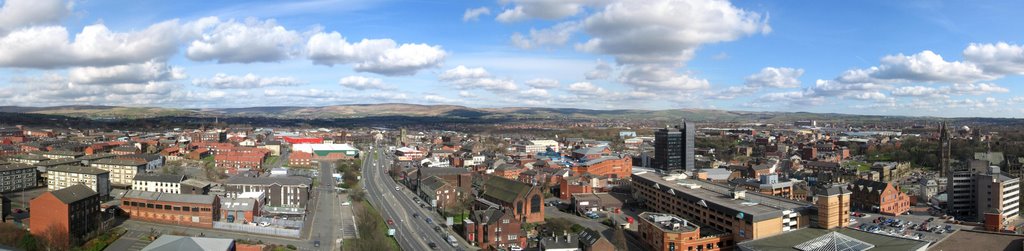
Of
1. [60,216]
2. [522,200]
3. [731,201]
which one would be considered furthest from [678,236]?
[60,216]

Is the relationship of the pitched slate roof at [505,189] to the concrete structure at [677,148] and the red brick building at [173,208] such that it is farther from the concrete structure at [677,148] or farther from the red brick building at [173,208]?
the concrete structure at [677,148]

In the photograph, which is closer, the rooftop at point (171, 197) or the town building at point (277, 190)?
the rooftop at point (171, 197)

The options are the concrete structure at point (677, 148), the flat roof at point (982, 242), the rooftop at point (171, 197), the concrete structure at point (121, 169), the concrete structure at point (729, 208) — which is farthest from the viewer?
the concrete structure at point (677, 148)

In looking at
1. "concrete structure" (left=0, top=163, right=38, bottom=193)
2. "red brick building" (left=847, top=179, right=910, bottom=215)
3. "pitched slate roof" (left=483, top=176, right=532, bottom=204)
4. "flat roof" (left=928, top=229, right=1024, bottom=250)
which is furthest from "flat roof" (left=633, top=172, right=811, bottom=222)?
"concrete structure" (left=0, top=163, right=38, bottom=193)

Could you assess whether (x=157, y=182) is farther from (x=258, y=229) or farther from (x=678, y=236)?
(x=678, y=236)

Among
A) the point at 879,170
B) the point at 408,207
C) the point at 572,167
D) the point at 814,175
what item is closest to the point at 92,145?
the point at 408,207

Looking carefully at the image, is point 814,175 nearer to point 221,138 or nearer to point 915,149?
point 915,149

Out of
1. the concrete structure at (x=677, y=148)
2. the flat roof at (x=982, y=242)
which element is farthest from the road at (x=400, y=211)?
the concrete structure at (x=677, y=148)
